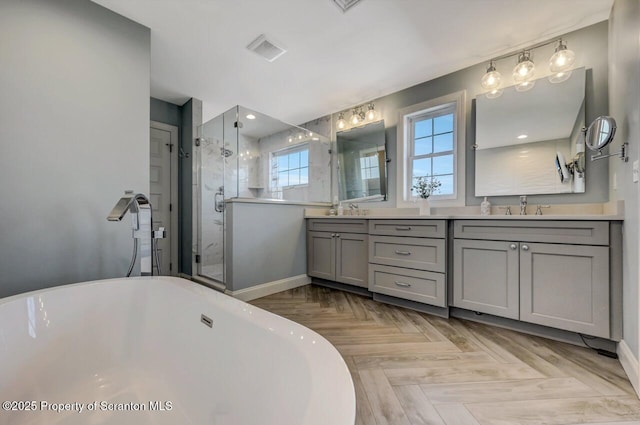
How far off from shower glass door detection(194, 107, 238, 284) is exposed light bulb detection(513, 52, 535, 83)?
2.68 m

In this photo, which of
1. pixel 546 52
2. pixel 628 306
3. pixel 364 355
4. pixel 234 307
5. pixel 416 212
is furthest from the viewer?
pixel 416 212

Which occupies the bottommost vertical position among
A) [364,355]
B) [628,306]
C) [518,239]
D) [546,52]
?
[364,355]

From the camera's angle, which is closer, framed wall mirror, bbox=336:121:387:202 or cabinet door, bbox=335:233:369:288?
cabinet door, bbox=335:233:369:288

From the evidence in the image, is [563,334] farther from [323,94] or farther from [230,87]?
[230,87]

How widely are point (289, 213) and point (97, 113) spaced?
1.86 meters

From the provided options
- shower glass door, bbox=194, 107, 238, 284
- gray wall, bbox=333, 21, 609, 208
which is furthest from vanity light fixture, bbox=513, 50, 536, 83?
shower glass door, bbox=194, 107, 238, 284

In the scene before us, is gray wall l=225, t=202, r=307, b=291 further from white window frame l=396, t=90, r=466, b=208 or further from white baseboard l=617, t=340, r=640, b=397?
white baseboard l=617, t=340, r=640, b=397

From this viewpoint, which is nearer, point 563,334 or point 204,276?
point 563,334

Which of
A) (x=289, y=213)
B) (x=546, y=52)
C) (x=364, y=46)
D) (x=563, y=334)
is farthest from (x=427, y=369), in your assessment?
(x=546, y=52)

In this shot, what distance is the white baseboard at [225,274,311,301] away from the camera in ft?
8.35

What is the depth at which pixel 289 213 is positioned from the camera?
9.98ft

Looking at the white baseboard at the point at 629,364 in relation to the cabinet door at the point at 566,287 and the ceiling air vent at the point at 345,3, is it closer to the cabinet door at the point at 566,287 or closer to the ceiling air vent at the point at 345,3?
the cabinet door at the point at 566,287

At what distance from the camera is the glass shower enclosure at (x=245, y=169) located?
9.63 ft

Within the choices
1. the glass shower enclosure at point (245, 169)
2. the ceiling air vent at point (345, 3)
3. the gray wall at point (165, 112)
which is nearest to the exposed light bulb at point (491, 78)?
the ceiling air vent at point (345, 3)
